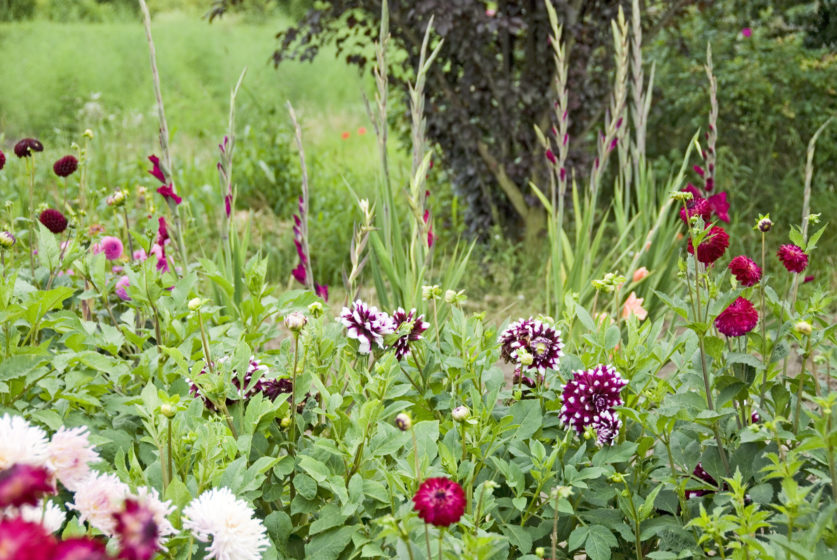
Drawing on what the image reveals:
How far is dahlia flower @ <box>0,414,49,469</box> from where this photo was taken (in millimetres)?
744

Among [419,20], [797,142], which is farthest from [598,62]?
[797,142]

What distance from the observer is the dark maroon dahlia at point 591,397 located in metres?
1.24

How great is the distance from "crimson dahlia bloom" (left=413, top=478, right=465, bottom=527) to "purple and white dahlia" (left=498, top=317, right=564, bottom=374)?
1.77 feet

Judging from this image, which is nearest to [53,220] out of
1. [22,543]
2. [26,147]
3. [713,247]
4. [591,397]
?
[26,147]

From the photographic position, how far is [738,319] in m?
1.19

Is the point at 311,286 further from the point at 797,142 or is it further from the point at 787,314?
the point at 797,142

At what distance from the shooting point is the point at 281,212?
16.1ft

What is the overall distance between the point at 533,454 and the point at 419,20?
9.73 feet

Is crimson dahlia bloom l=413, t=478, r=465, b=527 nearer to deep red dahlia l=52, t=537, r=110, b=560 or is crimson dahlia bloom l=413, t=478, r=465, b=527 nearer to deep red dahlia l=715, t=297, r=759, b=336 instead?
deep red dahlia l=52, t=537, r=110, b=560

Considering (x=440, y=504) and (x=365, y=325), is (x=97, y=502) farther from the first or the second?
(x=365, y=325)

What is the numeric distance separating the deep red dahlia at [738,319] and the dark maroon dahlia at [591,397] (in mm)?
170

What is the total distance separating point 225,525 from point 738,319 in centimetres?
76

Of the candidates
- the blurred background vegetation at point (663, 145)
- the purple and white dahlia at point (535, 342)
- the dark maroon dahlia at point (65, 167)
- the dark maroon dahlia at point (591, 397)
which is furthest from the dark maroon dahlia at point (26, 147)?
the blurred background vegetation at point (663, 145)

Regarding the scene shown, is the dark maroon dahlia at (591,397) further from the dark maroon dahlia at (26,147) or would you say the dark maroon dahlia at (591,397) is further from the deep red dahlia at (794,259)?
the dark maroon dahlia at (26,147)
